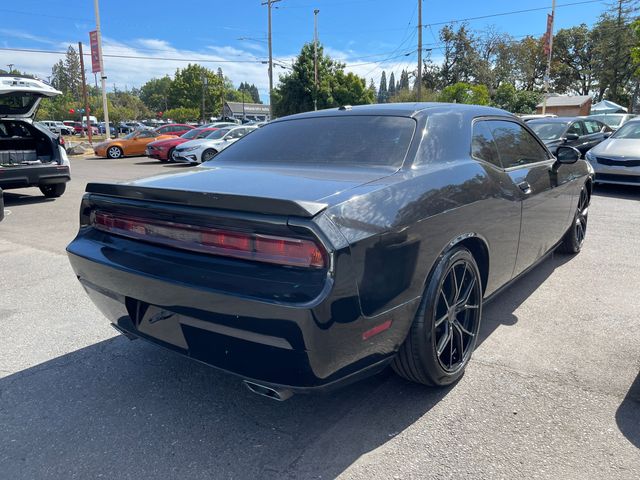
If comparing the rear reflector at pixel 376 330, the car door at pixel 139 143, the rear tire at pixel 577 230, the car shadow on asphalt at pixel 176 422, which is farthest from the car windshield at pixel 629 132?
the car door at pixel 139 143

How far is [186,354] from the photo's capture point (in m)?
2.29

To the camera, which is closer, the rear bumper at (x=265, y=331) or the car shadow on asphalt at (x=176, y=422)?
the rear bumper at (x=265, y=331)

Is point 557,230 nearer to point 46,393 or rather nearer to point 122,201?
point 122,201

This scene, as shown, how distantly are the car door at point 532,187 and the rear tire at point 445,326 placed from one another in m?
0.81

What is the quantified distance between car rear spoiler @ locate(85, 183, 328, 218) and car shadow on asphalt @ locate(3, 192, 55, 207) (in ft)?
26.9

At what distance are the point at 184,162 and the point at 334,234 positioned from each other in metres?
16.7

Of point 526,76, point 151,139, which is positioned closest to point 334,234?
point 151,139

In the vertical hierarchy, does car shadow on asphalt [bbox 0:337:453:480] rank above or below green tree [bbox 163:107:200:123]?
below

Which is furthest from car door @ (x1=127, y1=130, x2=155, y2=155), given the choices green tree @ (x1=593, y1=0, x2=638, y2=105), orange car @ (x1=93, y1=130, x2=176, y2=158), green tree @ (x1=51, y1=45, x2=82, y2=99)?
green tree @ (x1=51, y1=45, x2=82, y2=99)

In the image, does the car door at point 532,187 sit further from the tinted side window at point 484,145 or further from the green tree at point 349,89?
the green tree at point 349,89

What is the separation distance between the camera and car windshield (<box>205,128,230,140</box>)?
17.8 meters

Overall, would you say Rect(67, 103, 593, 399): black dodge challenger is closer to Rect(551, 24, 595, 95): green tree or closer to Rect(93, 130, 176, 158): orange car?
Rect(93, 130, 176, 158): orange car

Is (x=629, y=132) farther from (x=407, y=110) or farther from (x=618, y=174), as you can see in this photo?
(x=407, y=110)

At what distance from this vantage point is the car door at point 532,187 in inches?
135
